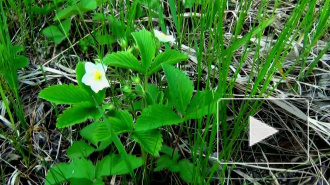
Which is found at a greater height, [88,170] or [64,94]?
[64,94]

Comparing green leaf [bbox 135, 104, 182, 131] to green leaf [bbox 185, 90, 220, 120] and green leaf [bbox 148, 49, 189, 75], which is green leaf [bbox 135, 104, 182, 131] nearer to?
green leaf [bbox 185, 90, 220, 120]

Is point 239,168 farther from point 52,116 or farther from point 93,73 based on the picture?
point 52,116

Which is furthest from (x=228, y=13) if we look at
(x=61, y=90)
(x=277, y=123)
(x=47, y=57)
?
(x=61, y=90)

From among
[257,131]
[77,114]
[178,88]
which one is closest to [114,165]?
[77,114]

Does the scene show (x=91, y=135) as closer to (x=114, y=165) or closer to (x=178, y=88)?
(x=114, y=165)

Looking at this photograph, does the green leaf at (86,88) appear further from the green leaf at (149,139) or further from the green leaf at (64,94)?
the green leaf at (149,139)

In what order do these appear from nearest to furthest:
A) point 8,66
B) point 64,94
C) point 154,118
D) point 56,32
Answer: point 154,118
point 64,94
point 8,66
point 56,32
